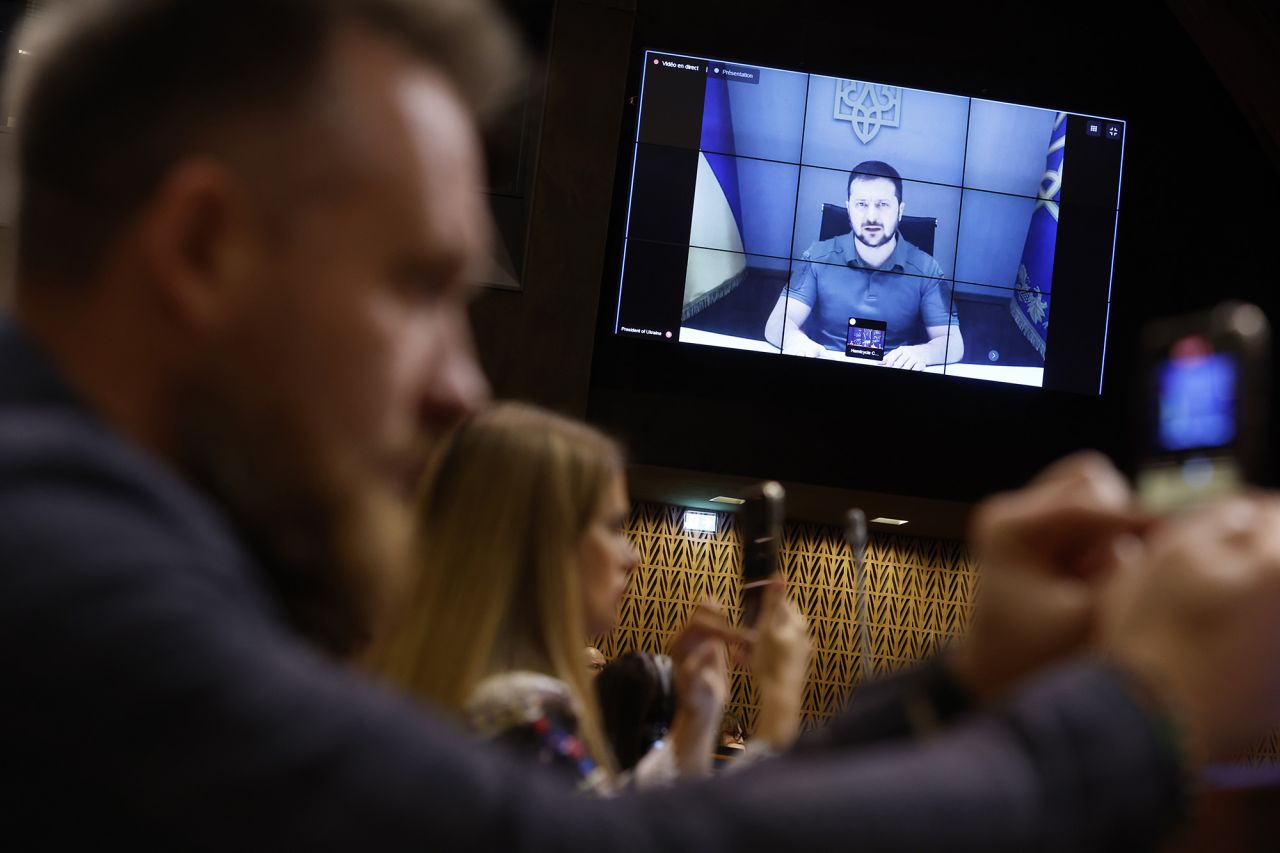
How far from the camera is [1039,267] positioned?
8.97 meters

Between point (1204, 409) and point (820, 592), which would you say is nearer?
point (1204, 409)

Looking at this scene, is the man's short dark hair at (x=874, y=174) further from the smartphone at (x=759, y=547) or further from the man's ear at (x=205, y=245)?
the man's ear at (x=205, y=245)

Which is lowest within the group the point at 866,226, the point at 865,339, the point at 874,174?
the point at 865,339

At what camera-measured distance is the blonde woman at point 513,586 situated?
6.15 ft

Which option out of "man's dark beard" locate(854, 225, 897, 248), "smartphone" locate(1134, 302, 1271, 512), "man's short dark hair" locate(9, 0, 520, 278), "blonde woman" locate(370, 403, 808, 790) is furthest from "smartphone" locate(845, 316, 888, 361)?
"man's short dark hair" locate(9, 0, 520, 278)

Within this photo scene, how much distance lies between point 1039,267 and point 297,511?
29.3ft

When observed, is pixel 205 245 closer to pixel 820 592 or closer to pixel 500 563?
pixel 500 563

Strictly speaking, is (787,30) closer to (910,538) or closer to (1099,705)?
(910,538)

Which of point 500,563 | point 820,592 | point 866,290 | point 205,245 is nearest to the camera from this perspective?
point 205,245

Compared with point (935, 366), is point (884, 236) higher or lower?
higher

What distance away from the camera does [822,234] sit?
877 cm

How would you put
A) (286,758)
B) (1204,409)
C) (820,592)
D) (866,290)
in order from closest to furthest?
(286,758)
(1204,409)
(866,290)
(820,592)

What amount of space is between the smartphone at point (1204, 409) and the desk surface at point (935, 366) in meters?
7.90

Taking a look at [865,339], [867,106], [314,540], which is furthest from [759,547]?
[867,106]
